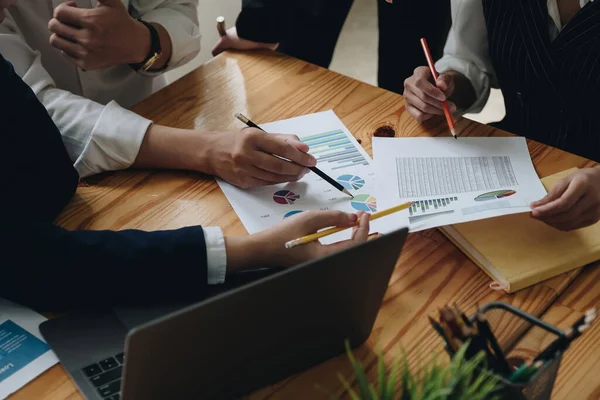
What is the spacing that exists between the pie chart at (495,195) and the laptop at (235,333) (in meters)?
0.30

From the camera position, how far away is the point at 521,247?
0.98 metres

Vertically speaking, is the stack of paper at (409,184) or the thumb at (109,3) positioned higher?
the thumb at (109,3)

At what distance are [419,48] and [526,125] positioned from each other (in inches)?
23.4

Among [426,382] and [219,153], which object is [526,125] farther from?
[426,382]

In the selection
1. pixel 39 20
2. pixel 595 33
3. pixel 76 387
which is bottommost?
pixel 76 387

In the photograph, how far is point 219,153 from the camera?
1163mm

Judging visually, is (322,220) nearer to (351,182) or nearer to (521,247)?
(351,182)

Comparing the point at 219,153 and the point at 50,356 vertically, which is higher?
the point at 219,153

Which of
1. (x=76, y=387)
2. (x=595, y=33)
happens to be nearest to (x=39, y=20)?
(x=76, y=387)

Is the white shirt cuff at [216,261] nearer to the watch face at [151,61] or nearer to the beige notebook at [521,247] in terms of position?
the beige notebook at [521,247]

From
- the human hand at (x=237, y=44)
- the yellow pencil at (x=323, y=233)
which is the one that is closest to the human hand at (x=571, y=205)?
the yellow pencil at (x=323, y=233)

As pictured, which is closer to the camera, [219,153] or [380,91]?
[219,153]

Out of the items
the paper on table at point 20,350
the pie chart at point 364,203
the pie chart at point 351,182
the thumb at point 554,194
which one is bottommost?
the paper on table at point 20,350

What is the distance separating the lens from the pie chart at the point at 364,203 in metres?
1.08
